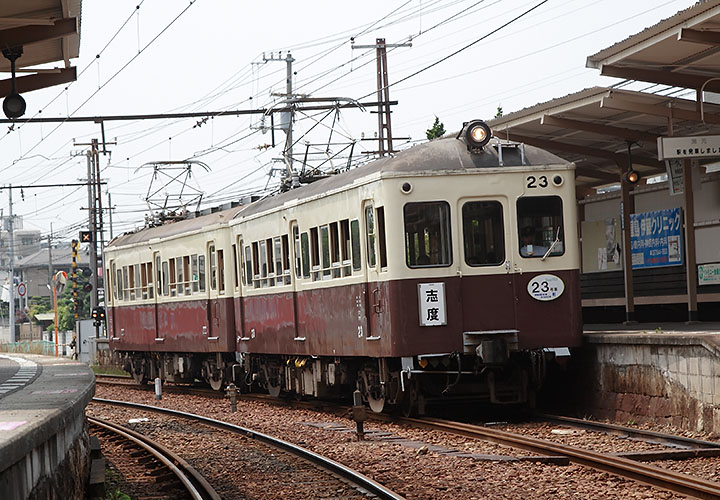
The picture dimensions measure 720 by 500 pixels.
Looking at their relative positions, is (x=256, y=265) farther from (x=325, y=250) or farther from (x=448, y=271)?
(x=448, y=271)

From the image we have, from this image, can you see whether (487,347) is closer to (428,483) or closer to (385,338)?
(385,338)

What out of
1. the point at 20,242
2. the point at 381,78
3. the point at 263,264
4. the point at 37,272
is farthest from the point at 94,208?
the point at 20,242

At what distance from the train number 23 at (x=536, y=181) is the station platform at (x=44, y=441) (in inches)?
215

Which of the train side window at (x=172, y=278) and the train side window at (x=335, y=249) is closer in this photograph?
the train side window at (x=335, y=249)

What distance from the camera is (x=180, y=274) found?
23.5m

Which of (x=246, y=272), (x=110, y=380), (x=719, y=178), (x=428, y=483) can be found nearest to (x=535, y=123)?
(x=719, y=178)

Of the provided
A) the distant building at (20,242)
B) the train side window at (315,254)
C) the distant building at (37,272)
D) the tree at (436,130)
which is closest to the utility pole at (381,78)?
the tree at (436,130)

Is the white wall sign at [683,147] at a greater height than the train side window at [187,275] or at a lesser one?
greater

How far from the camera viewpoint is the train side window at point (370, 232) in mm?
14328

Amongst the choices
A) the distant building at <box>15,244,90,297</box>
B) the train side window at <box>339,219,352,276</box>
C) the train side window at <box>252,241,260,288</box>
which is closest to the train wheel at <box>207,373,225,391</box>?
the train side window at <box>252,241,260,288</box>

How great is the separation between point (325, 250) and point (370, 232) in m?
1.68

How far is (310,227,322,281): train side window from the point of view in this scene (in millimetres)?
16328

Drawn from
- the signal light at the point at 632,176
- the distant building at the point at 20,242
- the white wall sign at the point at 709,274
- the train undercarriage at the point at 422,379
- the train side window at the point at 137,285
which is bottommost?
the train undercarriage at the point at 422,379

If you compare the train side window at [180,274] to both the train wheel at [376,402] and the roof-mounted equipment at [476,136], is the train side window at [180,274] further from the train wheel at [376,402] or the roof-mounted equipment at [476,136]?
the roof-mounted equipment at [476,136]
